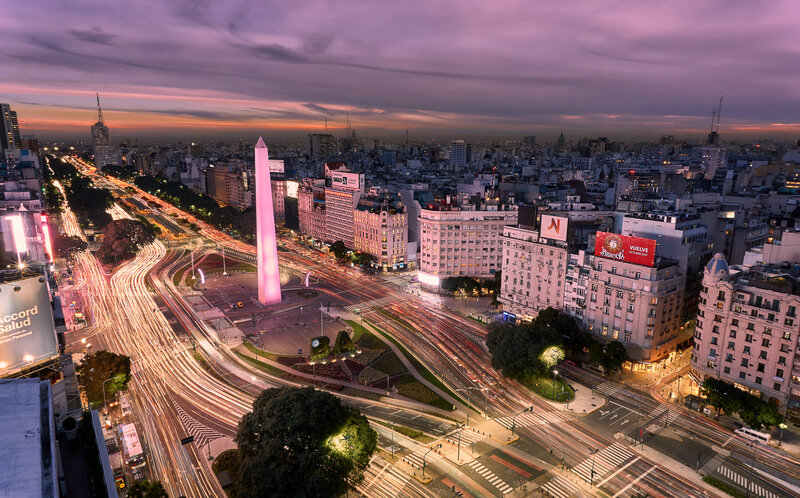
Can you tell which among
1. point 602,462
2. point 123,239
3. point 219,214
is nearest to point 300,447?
point 602,462

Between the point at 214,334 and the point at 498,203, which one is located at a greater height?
the point at 498,203

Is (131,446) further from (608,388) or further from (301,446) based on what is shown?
(608,388)

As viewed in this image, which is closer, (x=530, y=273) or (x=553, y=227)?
(x=553, y=227)

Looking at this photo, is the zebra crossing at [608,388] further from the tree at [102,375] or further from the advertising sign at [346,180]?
the advertising sign at [346,180]

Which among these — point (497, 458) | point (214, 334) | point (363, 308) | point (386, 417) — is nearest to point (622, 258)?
point (497, 458)

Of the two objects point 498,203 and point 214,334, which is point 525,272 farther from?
point 214,334

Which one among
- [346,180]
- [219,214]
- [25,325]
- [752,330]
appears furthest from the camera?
[219,214]
